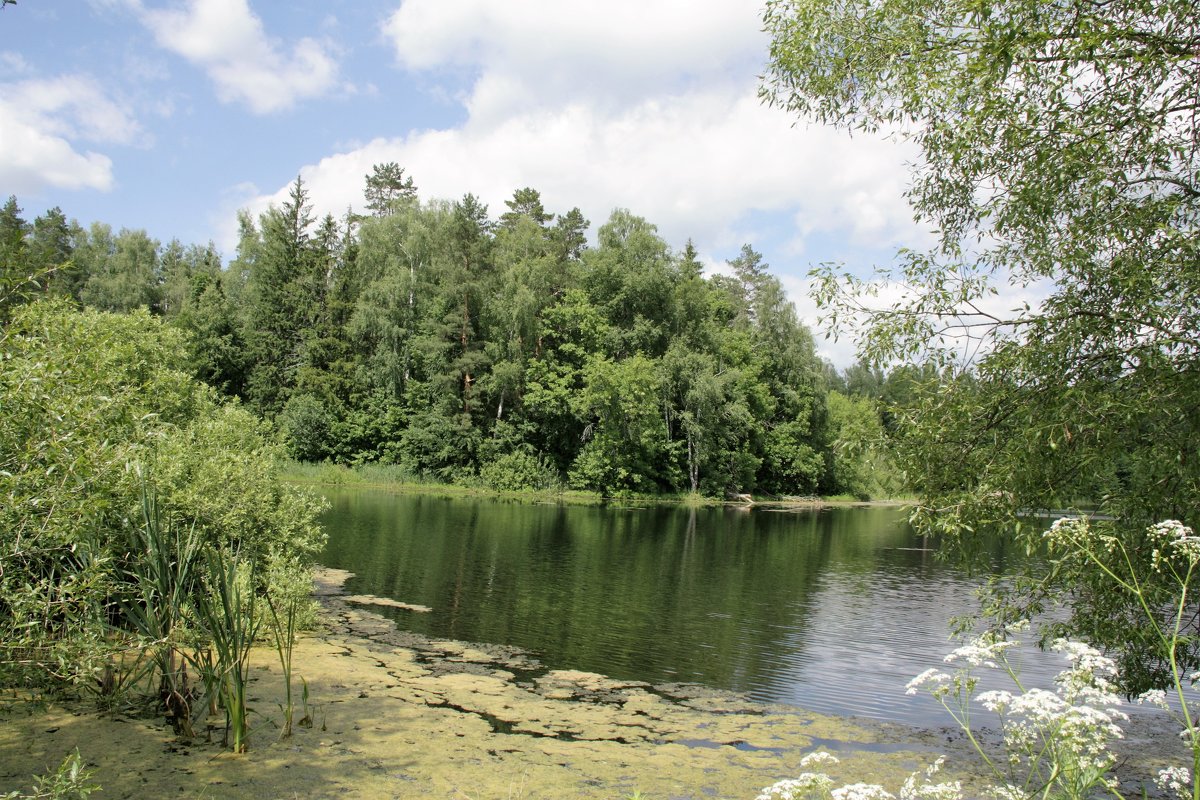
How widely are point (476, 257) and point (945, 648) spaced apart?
41916 mm

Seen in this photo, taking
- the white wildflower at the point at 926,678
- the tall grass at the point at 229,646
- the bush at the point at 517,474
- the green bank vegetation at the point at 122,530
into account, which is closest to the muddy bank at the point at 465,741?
the tall grass at the point at 229,646

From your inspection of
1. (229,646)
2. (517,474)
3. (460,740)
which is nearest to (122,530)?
(229,646)

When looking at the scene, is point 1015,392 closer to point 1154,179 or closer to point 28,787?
point 1154,179

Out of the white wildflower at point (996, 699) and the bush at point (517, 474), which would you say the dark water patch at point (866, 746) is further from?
the bush at point (517, 474)

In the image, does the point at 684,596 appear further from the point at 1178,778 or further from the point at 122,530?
the point at 1178,778

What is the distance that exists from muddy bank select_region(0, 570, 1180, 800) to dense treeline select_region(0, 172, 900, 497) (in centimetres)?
3933

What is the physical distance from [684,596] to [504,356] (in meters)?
33.7

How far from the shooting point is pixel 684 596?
2130 cm

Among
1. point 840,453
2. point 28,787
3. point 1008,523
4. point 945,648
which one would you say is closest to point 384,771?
point 28,787

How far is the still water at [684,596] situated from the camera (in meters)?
14.4

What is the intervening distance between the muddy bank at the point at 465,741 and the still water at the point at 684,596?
4.80 feet

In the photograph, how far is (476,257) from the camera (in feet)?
174

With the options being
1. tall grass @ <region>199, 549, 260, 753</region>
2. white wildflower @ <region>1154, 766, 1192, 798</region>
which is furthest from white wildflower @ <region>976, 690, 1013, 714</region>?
tall grass @ <region>199, 549, 260, 753</region>

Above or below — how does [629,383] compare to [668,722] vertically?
above
